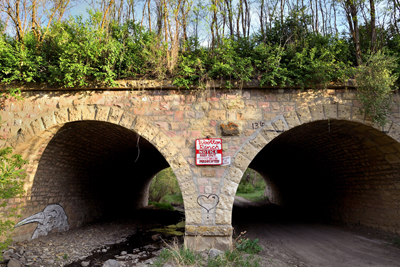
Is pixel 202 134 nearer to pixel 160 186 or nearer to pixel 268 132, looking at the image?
pixel 268 132

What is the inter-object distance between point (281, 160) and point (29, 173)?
890cm

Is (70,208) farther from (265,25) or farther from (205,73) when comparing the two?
(265,25)

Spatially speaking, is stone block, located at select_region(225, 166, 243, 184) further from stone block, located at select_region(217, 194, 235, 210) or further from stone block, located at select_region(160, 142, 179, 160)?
stone block, located at select_region(160, 142, 179, 160)

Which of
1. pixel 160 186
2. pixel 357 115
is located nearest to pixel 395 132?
pixel 357 115

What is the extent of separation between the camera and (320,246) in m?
6.40

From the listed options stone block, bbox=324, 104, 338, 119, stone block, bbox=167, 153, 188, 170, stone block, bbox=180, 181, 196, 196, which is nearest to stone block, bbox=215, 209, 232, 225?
stone block, bbox=180, 181, 196, 196

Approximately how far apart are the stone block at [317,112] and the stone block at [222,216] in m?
2.85

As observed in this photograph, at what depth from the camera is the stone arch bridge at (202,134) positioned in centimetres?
560

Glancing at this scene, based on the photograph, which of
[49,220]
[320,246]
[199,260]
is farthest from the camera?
[49,220]

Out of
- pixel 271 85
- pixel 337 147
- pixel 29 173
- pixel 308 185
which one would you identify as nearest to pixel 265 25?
pixel 271 85

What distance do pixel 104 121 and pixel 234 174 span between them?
10.4 feet

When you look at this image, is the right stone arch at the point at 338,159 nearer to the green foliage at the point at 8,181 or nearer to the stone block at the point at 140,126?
the stone block at the point at 140,126

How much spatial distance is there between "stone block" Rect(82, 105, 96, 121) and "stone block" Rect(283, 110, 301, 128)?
436 centimetres

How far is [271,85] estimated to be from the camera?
586 cm
